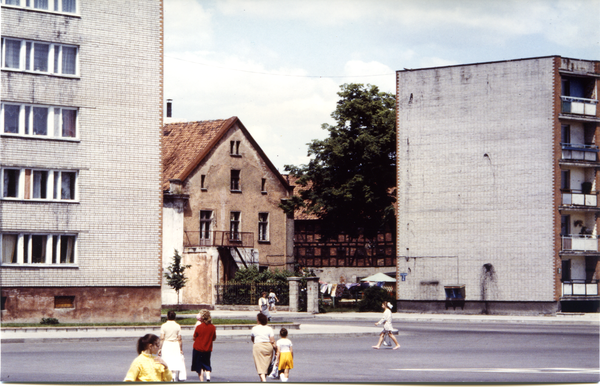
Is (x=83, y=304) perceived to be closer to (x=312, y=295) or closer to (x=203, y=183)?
(x=312, y=295)

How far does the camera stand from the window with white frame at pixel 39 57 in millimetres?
33500

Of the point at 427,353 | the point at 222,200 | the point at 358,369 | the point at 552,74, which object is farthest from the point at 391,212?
the point at 358,369

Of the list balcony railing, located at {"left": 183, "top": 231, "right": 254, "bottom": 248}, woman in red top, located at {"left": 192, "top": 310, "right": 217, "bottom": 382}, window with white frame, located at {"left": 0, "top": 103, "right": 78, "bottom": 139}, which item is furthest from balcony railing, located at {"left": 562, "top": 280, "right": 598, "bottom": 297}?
woman in red top, located at {"left": 192, "top": 310, "right": 217, "bottom": 382}

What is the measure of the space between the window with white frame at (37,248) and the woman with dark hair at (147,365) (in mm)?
25413

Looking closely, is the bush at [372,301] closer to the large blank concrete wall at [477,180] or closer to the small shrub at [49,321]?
the large blank concrete wall at [477,180]

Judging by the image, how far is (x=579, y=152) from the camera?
49.3m

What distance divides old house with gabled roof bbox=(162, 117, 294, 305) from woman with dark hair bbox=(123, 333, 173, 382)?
43.6 metres

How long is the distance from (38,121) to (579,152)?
31094 mm

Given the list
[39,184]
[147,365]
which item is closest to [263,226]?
[39,184]

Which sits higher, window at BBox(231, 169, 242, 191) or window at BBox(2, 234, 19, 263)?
window at BBox(231, 169, 242, 191)

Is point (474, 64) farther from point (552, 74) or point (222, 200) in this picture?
point (222, 200)

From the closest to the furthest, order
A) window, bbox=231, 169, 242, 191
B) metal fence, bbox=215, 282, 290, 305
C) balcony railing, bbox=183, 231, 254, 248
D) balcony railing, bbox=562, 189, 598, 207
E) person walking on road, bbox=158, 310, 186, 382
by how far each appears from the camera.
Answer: person walking on road, bbox=158, 310, 186, 382
balcony railing, bbox=562, 189, 598, 207
metal fence, bbox=215, 282, 290, 305
balcony railing, bbox=183, 231, 254, 248
window, bbox=231, 169, 242, 191

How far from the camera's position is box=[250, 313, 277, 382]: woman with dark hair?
14781mm

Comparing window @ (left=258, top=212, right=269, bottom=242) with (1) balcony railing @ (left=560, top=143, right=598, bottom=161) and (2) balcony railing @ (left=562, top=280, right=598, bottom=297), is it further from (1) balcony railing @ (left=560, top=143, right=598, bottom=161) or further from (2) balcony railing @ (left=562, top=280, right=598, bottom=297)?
(1) balcony railing @ (left=560, top=143, right=598, bottom=161)
